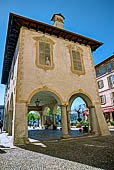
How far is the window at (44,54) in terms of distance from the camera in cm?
968

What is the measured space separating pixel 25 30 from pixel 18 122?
7.32 meters

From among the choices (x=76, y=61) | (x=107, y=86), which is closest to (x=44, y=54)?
(x=76, y=61)

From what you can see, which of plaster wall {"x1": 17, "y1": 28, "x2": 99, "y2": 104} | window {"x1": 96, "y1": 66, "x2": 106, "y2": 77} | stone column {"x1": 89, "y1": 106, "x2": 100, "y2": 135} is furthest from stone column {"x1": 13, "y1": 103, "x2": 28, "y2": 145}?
window {"x1": 96, "y1": 66, "x2": 106, "y2": 77}

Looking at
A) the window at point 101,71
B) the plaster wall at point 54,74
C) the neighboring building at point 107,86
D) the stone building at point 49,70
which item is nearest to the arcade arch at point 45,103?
the stone building at point 49,70

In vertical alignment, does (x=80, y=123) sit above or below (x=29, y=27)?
below

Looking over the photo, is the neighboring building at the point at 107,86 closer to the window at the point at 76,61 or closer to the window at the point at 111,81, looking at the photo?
the window at the point at 111,81

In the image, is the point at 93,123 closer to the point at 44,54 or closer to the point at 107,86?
the point at 44,54

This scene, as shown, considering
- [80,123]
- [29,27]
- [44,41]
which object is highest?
A: [29,27]

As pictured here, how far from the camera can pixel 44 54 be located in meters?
9.94

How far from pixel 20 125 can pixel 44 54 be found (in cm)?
582

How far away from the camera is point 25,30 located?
9.88 meters

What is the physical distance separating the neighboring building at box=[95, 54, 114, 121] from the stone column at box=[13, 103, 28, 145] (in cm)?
1723

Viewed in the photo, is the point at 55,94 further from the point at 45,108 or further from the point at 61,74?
the point at 45,108

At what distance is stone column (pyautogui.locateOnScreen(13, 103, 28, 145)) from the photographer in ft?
23.1
